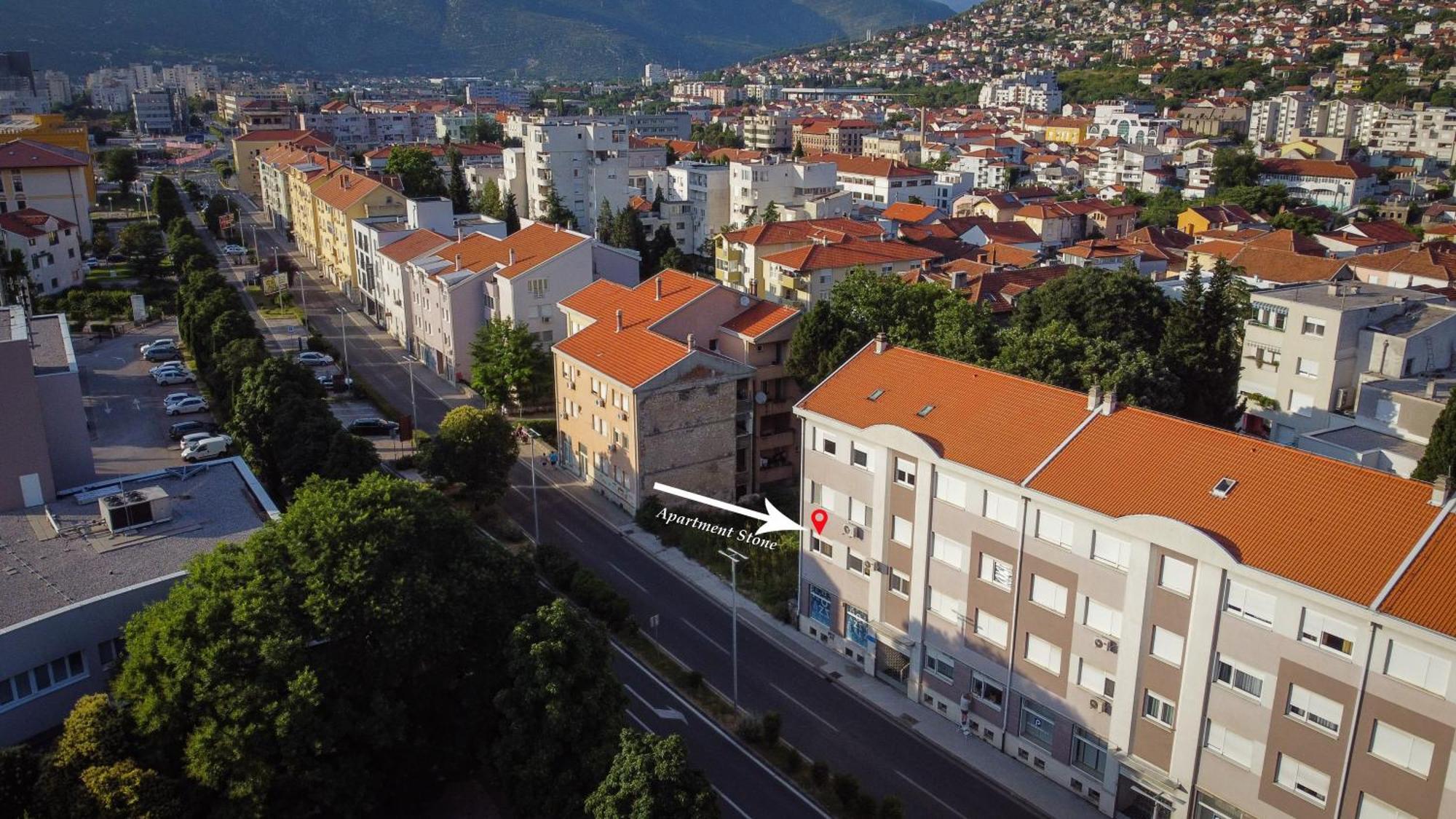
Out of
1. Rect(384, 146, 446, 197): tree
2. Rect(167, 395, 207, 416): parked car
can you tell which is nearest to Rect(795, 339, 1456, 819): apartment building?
Rect(167, 395, 207, 416): parked car

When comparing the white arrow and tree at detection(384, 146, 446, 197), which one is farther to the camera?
tree at detection(384, 146, 446, 197)

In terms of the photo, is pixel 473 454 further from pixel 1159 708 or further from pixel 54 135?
pixel 54 135

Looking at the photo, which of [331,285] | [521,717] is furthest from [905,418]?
[331,285]

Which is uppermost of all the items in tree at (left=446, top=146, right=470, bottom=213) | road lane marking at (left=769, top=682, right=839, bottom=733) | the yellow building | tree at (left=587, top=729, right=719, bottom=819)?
the yellow building

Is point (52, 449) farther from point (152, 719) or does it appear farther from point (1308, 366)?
point (1308, 366)

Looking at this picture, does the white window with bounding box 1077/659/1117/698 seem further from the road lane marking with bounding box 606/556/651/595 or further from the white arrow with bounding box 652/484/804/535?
the road lane marking with bounding box 606/556/651/595

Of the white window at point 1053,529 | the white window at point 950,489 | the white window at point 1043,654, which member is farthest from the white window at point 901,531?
the white window at point 1043,654
